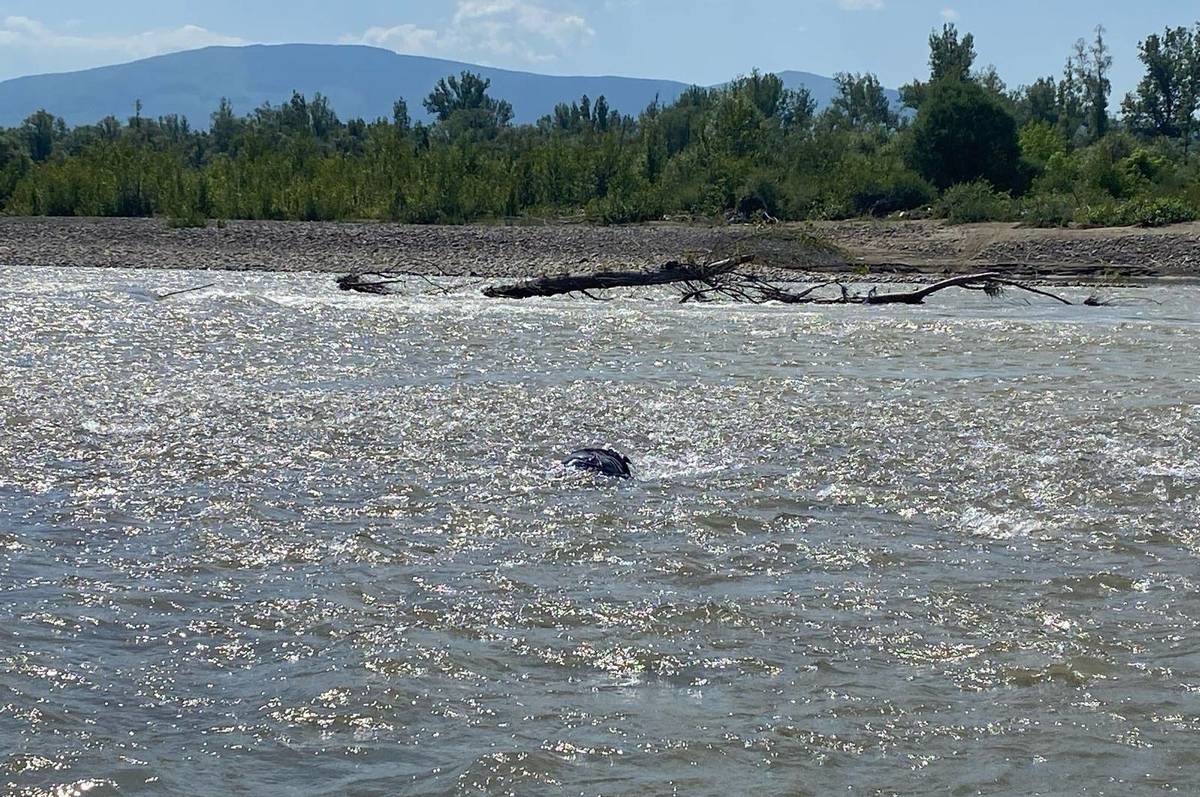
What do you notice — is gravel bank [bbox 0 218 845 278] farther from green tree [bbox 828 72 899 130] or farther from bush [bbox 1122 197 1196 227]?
green tree [bbox 828 72 899 130]

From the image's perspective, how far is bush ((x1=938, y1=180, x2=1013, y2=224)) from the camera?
124ft

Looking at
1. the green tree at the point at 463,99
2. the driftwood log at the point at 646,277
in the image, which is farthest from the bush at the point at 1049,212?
the green tree at the point at 463,99

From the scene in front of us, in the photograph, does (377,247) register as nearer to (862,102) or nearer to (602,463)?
(602,463)

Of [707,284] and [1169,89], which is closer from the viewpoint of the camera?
[707,284]

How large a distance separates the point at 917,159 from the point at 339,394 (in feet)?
121

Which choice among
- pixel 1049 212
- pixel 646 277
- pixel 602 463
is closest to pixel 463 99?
pixel 1049 212

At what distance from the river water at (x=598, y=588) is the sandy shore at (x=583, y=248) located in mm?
15447

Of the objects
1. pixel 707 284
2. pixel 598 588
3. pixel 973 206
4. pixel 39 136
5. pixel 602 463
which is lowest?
pixel 598 588

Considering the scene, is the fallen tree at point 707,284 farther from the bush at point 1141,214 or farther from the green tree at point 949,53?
the green tree at point 949,53

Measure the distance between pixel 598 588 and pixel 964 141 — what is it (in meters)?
43.1

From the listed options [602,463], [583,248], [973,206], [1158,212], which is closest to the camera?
[602,463]

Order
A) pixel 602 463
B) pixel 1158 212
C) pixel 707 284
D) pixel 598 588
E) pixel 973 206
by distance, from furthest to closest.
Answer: pixel 973 206
pixel 1158 212
pixel 707 284
pixel 602 463
pixel 598 588

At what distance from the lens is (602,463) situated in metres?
9.36

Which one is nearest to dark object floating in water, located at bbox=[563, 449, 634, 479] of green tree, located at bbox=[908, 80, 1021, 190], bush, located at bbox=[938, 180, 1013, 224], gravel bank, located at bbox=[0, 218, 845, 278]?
gravel bank, located at bbox=[0, 218, 845, 278]
